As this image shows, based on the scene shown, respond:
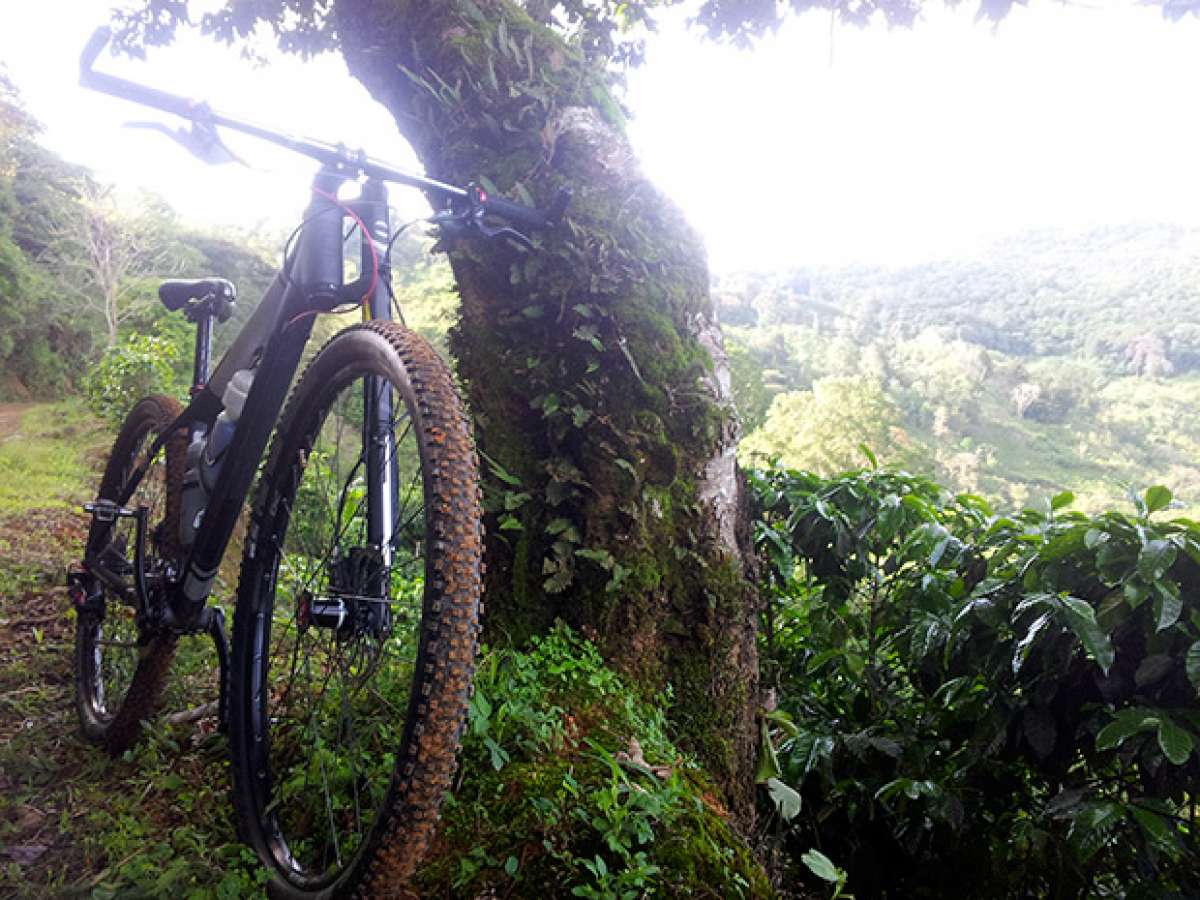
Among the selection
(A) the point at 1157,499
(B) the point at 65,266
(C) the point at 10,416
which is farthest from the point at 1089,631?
(B) the point at 65,266

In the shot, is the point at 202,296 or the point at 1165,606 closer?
the point at 1165,606

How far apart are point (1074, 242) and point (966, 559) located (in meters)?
116

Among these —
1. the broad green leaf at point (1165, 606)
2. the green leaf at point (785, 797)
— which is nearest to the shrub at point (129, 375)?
the green leaf at point (785, 797)

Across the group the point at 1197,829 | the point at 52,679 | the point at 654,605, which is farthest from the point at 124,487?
the point at 1197,829

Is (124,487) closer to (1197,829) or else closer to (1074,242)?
(1197,829)

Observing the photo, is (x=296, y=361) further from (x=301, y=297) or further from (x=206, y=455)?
(x=206, y=455)

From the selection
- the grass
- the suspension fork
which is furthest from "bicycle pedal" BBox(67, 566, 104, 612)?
A: the grass

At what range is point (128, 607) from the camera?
258 centimetres

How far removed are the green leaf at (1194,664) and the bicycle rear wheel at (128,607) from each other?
2359 millimetres

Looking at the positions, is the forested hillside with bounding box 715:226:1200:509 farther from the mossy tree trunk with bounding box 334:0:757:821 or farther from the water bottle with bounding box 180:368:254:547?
the water bottle with bounding box 180:368:254:547

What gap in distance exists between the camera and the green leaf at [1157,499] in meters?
1.60

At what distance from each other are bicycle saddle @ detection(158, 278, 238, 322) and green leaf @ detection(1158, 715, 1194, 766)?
261cm

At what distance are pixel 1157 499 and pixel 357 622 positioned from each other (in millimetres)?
1612

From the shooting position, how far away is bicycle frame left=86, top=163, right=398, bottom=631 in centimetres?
150
